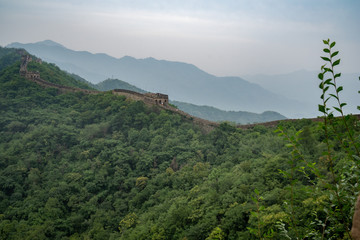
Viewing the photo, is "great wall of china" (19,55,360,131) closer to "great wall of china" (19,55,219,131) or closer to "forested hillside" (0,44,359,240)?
"great wall of china" (19,55,219,131)

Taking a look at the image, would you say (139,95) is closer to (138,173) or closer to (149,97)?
(149,97)

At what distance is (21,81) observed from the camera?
38531 mm

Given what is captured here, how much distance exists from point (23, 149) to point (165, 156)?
1446 centimetres

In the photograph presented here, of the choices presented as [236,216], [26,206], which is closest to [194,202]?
[236,216]

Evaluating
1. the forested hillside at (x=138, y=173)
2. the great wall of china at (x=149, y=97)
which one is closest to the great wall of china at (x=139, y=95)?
the great wall of china at (x=149, y=97)

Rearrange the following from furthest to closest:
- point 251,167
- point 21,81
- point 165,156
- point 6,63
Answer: point 6,63 < point 21,81 < point 165,156 < point 251,167

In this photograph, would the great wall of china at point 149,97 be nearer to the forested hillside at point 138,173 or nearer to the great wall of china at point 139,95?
the great wall of china at point 139,95

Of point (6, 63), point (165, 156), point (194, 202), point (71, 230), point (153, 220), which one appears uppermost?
point (6, 63)

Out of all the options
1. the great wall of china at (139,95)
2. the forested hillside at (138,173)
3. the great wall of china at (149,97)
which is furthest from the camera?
the great wall of china at (139,95)

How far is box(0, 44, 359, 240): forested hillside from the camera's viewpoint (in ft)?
40.1

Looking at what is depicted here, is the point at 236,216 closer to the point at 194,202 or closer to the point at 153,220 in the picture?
Answer: the point at 194,202

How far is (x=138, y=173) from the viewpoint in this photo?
22.7 metres

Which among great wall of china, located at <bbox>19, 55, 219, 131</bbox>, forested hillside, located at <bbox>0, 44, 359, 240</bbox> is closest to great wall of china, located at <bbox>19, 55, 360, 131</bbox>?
great wall of china, located at <bbox>19, 55, 219, 131</bbox>

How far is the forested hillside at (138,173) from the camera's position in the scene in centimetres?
1221
